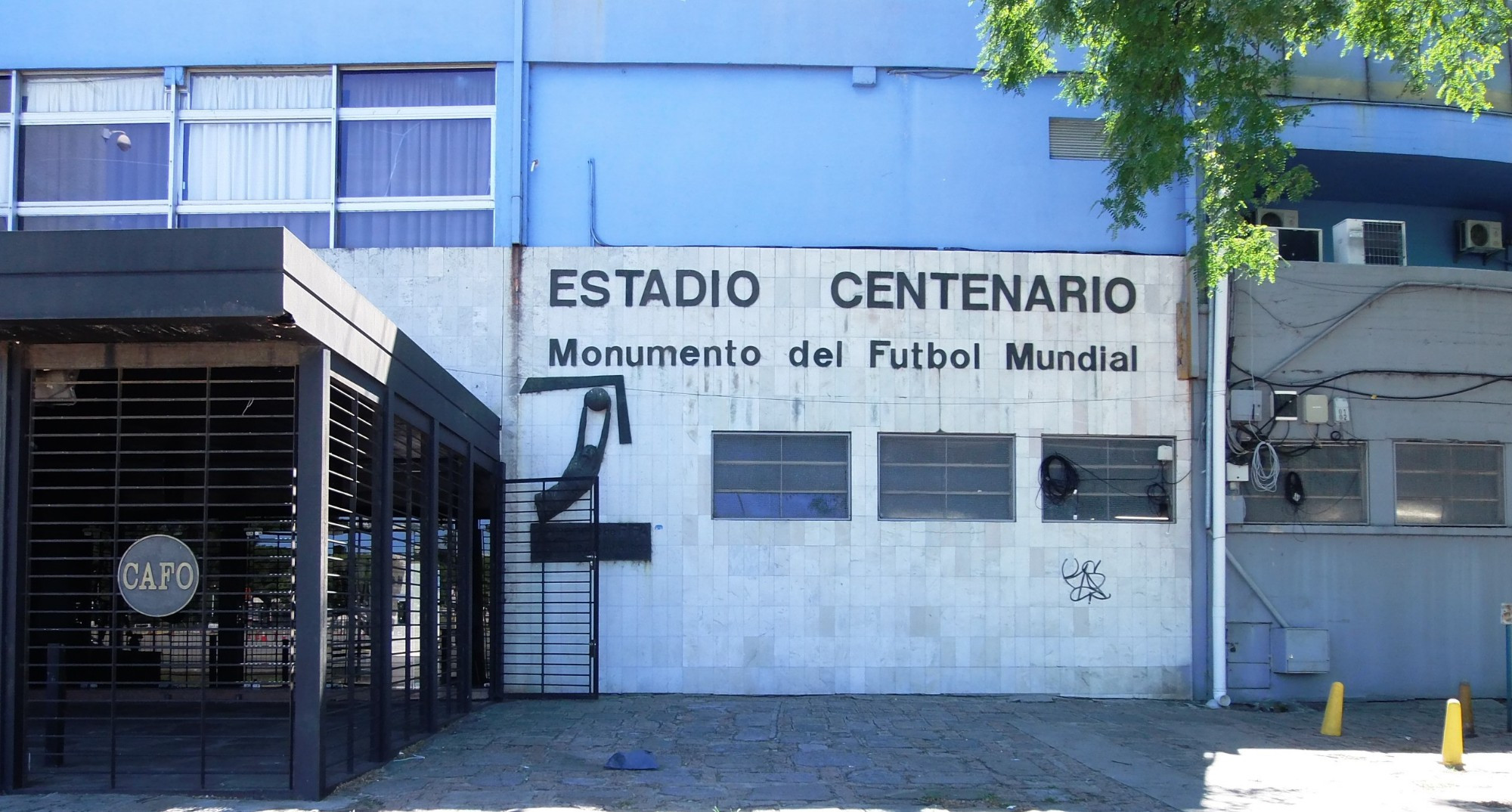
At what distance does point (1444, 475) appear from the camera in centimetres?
1564

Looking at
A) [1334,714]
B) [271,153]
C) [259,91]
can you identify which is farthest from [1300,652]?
[259,91]

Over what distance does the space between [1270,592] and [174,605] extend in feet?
39.6

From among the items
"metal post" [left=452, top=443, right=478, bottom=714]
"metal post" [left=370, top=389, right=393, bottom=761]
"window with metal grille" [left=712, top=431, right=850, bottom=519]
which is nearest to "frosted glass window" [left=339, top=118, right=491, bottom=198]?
"metal post" [left=452, top=443, right=478, bottom=714]

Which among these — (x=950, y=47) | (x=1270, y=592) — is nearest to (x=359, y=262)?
(x=950, y=47)

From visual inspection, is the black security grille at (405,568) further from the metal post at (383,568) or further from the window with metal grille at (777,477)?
the window with metal grille at (777,477)

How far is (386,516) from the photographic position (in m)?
9.59

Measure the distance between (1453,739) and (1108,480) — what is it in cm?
504

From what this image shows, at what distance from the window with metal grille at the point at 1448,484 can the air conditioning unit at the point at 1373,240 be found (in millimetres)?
2346

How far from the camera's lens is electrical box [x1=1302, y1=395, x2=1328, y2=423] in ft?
49.6

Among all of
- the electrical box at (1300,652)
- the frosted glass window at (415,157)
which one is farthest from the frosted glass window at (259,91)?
the electrical box at (1300,652)

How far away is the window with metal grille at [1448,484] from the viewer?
1553cm

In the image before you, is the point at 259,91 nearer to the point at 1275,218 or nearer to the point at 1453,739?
the point at 1275,218

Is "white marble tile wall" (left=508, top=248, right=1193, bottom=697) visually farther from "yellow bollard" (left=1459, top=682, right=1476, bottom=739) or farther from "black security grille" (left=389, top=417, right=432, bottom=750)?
"black security grille" (left=389, top=417, right=432, bottom=750)

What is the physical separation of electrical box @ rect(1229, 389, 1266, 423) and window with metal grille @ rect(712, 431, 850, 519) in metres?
4.62
